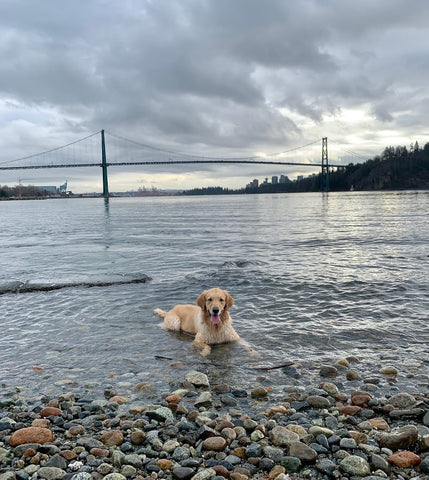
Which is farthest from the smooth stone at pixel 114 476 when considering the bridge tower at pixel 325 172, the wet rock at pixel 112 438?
the bridge tower at pixel 325 172

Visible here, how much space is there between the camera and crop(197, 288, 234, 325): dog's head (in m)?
5.52

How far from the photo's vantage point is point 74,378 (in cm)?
451

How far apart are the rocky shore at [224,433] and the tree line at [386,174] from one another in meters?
130

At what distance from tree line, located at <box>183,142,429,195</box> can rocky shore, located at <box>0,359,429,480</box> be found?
130 meters

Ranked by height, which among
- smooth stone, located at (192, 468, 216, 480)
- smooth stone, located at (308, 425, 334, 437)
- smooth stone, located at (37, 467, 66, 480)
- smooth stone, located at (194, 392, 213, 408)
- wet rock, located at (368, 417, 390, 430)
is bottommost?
smooth stone, located at (194, 392, 213, 408)

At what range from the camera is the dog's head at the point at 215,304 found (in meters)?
5.52

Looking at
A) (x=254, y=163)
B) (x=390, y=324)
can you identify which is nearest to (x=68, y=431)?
(x=390, y=324)

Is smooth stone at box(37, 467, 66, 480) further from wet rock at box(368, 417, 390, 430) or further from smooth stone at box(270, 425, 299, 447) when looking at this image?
wet rock at box(368, 417, 390, 430)

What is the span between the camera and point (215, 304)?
217 inches

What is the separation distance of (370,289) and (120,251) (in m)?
9.83

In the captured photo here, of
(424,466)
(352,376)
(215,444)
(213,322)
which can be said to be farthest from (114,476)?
(213,322)

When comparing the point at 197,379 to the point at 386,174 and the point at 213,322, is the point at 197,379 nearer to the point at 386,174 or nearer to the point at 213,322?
the point at 213,322

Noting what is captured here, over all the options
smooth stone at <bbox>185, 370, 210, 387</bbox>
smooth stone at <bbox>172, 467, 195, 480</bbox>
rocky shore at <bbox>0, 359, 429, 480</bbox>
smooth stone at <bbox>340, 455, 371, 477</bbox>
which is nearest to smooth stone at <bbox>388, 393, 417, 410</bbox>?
rocky shore at <bbox>0, 359, 429, 480</bbox>

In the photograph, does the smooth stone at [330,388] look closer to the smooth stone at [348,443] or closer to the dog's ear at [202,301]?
the smooth stone at [348,443]
